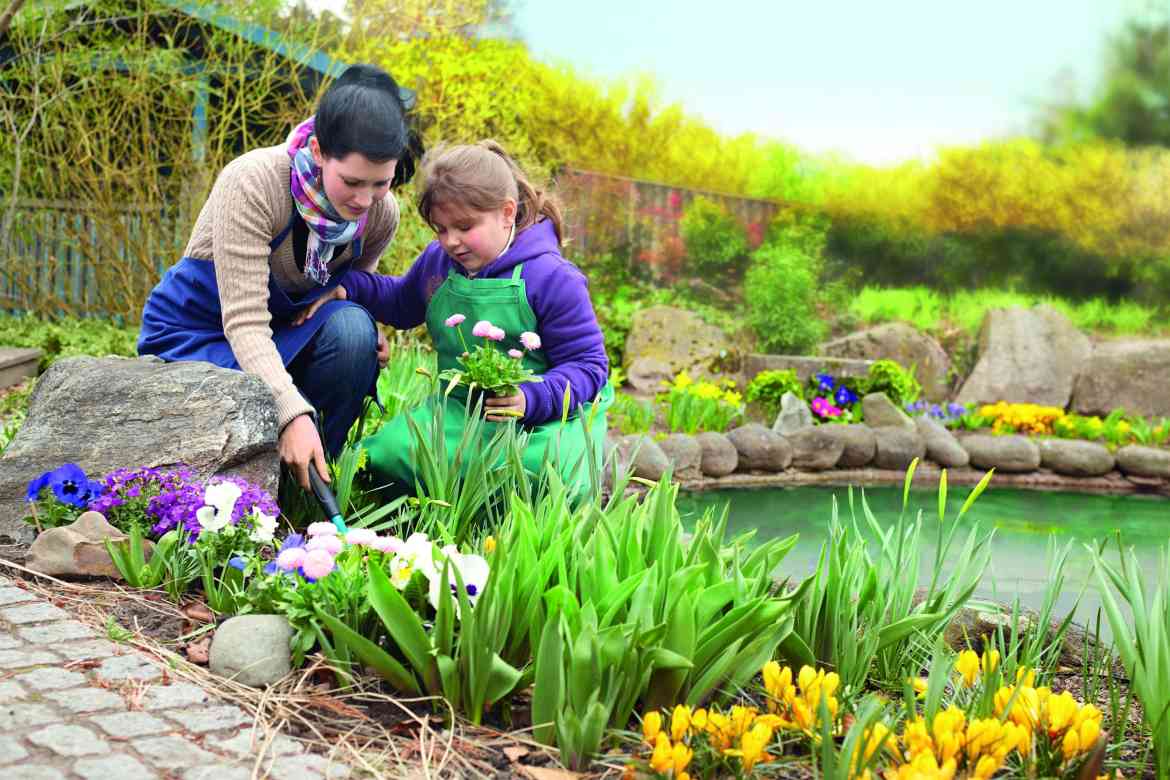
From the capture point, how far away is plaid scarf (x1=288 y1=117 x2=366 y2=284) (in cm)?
283

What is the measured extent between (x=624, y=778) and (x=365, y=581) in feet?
2.29

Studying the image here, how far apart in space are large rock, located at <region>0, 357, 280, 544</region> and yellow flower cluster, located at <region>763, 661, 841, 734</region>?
4.77 ft

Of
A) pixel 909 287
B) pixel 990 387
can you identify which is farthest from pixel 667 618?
pixel 909 287

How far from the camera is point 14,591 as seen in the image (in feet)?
7.75

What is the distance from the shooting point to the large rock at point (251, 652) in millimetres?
1982

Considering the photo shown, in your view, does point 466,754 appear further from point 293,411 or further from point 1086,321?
point 1086,321

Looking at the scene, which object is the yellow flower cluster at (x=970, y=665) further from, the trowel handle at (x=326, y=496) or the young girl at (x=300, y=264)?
the young girl at (x=300, y=264)

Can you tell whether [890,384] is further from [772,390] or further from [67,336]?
[67,336]

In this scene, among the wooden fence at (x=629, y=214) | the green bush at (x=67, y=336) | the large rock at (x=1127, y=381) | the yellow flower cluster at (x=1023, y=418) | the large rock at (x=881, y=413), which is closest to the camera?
the green bush at (x=67, y=336)

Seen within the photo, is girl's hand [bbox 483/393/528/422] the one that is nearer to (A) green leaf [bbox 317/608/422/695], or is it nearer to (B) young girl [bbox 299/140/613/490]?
(B) young girl [bbox 299/140/613/490]

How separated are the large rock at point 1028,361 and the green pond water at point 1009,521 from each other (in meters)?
3.36

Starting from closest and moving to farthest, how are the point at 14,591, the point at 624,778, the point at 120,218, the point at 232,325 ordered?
the point at 624,778
the point at 14,591
the point at 232,325
the point at 120,218

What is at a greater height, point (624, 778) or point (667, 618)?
point (667, 618)

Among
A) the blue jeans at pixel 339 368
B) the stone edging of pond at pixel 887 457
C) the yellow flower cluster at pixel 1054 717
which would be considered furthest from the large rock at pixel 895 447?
the yellow flower cluster at pixel 1054 717
